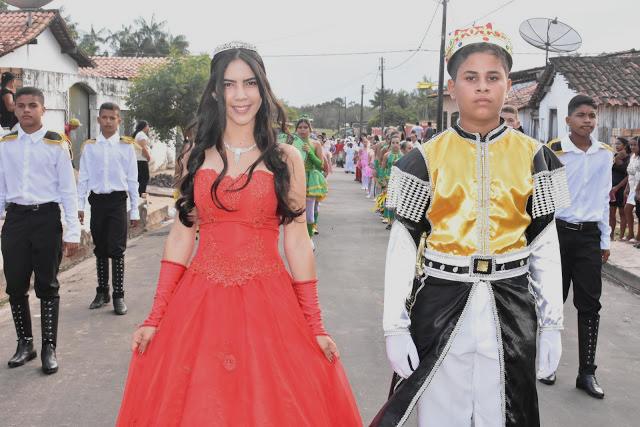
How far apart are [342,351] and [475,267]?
11.3ft

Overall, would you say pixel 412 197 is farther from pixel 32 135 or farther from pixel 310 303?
pixel 32 135

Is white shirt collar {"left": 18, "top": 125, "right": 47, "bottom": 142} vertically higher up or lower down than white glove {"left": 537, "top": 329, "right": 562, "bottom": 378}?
higher up

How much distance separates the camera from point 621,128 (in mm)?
18500

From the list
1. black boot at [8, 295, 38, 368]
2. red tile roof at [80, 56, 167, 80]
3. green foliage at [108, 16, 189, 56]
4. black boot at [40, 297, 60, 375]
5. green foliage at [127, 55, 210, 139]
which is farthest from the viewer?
green foliage at [108, 16, 189, 56]

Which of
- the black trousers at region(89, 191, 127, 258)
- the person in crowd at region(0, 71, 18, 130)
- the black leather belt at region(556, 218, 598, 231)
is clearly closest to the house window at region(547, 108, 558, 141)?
the person in crowd at region(0, 71, 18, 130)

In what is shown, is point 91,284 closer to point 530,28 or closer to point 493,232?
point 493,232

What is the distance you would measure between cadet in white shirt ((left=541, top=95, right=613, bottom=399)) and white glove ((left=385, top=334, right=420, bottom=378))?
291 cm

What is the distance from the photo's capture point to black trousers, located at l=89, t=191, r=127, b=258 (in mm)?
7723

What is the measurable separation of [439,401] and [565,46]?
17.7 metres

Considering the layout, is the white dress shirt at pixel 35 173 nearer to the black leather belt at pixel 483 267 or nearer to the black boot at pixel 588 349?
the black leather belt at pixel 483 267

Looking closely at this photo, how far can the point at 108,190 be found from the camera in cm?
768

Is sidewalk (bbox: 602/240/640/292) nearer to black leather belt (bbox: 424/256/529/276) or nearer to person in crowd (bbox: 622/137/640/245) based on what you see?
person in crowd (bbox: 622/137/640/245)

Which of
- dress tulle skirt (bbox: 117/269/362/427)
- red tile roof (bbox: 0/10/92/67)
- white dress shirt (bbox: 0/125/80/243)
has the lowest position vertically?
dress tulle skirt (bbox: 117/269/362/427)

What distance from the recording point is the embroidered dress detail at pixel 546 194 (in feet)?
10.2
